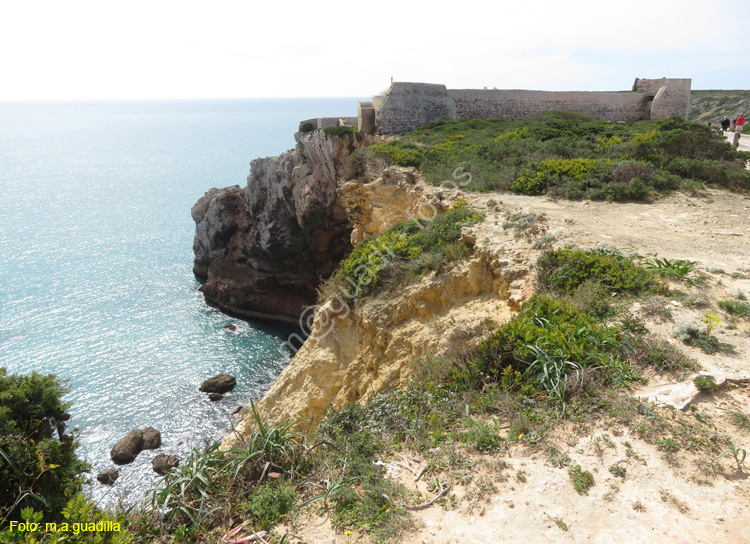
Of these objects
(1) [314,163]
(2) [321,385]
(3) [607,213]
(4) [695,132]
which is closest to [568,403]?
(2) [321,385]

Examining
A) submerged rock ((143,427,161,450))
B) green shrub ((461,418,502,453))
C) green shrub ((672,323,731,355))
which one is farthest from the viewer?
submerged rock ((143,427,161,450))

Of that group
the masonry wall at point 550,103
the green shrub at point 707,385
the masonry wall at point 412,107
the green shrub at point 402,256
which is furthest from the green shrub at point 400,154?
the green shrub at point 707,385

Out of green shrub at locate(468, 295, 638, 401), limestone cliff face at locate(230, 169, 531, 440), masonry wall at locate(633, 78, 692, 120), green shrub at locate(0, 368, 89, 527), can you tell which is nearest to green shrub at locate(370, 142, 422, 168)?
limestone cliff face at locate(230, 169, 531, 440)

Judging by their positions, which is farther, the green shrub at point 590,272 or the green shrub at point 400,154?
the green shrub at point 400,154

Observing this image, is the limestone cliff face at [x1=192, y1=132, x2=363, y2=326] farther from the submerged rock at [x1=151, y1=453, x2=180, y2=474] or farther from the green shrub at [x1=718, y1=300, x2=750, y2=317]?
the green shrub at [x1=718, y1=300, x2=750, y2=317]

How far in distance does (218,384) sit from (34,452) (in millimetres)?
15498

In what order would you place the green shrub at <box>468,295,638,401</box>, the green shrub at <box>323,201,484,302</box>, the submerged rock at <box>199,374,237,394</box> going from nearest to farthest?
the green shrub at <box>468,295,638,401</box>, the green shrub at <box>323,201,484,302</box>, the submerged rock at <box>199,374,237,394</box>

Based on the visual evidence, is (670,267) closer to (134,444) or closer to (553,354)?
(553,354)

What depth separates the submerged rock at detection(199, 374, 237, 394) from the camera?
2209 cm

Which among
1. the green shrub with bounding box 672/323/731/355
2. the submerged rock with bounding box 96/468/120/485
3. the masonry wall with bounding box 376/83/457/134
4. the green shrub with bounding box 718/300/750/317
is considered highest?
the masonry wall with bounding box 376/83/457/134

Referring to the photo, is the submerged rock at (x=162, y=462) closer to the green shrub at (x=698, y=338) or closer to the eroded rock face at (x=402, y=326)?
the eroded rock face at (x=402, y=326)

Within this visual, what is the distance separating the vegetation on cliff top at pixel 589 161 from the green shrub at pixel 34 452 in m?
12.1

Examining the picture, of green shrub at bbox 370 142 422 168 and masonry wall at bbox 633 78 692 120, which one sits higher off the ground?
masonry wall at bbox 633 78 692 120

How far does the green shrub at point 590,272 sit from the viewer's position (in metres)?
6.89
